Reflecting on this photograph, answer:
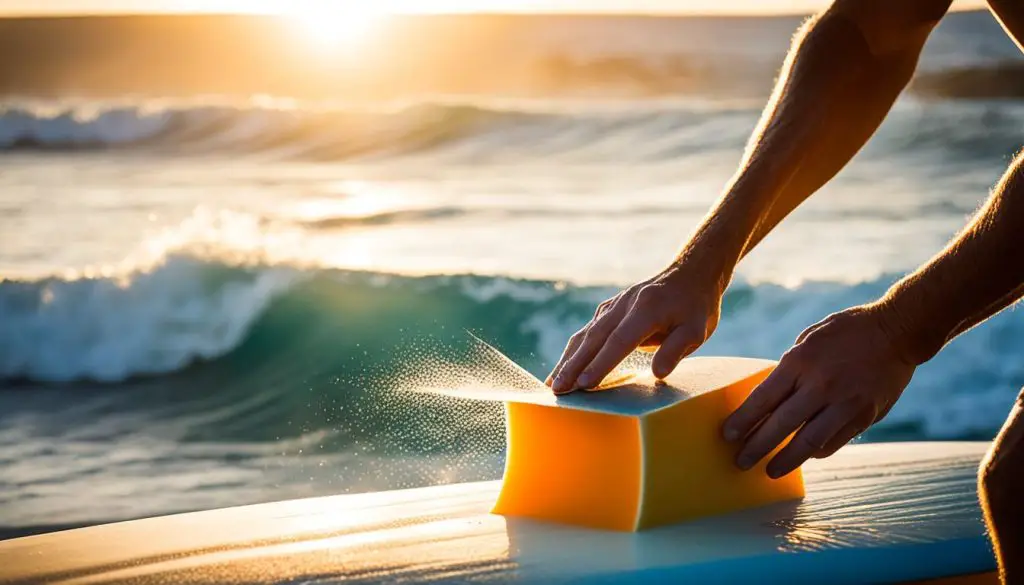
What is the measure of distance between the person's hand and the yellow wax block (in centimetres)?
16

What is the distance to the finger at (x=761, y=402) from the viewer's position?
1.37 m

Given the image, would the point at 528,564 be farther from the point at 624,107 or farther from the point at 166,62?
the point at 166,62

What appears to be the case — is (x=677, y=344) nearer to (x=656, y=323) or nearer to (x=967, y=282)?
(x=656, y=323)

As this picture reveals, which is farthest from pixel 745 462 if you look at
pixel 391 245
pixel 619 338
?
pixel 391 245

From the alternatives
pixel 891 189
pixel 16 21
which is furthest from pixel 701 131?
pixel 16 21

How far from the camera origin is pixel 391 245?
640cm

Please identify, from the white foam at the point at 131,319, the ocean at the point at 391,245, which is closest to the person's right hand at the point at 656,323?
the ocean at the point at 391,245

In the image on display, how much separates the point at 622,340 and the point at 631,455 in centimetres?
15

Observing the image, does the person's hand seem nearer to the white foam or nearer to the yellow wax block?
the yellow wax block

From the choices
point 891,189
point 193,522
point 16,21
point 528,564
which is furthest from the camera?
point 16,21

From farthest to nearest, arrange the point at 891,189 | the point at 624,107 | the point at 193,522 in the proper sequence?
the point at 624,107
the point at 891,189
the point at 193,522

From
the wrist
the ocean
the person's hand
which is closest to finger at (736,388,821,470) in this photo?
the person's hand

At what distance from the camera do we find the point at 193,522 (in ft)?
5.66

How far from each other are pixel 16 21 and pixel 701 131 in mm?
6003
